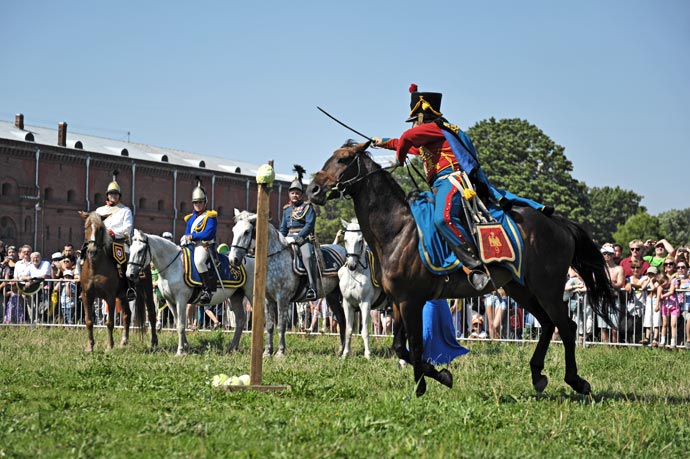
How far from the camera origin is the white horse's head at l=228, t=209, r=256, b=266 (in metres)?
15.7

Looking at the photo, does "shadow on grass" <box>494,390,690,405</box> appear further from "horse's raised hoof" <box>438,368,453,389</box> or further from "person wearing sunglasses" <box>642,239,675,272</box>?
"person wearing sunglasses" <box>642,239,675,272</box>

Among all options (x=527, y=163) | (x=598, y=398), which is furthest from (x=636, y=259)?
(x=527, y=163)

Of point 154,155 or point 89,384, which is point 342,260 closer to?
point 89,384

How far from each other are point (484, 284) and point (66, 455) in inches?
200

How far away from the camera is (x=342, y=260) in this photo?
17734 millimetres

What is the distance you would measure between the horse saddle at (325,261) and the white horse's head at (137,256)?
2716mm

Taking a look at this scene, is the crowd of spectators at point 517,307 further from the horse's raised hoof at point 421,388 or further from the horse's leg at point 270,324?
the horse's raised hoof at point 421,388

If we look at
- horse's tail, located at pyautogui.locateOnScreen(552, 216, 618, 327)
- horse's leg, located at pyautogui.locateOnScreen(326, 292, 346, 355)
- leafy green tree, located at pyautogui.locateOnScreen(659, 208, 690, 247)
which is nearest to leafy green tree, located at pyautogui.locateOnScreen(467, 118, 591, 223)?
leafy green tree, located at pyautogui.locateOnScreen(659, 208, 690, 247)

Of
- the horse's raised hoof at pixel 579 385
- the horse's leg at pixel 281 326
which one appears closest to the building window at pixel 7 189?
the horse's leg at pixel 281 326

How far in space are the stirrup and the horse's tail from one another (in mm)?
1520

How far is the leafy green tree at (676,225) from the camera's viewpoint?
11600 centimetres

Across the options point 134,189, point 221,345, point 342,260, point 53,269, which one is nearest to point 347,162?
point 342,260

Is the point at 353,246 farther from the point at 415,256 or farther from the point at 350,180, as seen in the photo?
the point at 415,256

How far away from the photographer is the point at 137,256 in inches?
647
